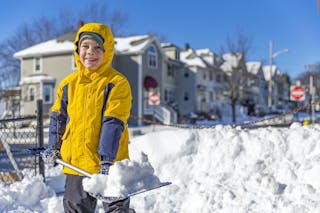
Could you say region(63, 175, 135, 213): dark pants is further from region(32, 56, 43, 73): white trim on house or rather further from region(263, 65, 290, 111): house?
region(263, 65, 290, 111): house

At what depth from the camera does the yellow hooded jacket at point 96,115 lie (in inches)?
107

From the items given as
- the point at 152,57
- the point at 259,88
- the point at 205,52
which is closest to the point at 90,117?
the point at 152,57

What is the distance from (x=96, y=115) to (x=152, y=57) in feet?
96.2

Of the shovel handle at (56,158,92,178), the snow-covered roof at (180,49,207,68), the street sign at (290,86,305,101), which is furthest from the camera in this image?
the snow-covered roof at (180,49,207,68)

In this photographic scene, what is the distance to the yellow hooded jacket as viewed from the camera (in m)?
2.71

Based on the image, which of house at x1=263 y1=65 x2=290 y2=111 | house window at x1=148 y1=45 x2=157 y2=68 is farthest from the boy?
house at x1=263 y1=65 x2=290 y2=111

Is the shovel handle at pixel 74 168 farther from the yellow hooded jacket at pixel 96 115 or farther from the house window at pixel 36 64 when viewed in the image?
the house window at pixel 36 64

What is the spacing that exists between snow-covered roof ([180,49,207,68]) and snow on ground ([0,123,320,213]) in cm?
3802

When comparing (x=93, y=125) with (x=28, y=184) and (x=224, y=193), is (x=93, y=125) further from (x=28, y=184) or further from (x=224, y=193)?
(x=28, y=184)

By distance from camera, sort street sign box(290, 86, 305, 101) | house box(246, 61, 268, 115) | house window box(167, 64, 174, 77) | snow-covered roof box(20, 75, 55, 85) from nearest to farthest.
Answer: street sign box(290, 86, 305, 101) → snow-covered roof box(20, 75, 55, 85) → house window box(167, 64, 174, 77) → house box(246, 61, 268, 115)

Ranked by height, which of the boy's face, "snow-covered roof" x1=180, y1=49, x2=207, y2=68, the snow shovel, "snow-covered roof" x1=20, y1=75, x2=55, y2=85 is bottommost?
→ the snow shovel

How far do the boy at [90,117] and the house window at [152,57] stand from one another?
2850 centimetres

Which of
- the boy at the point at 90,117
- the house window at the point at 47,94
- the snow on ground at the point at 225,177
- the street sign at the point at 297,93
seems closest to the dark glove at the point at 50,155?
the boy at the point at 90,117

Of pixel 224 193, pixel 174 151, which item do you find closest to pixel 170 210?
pixel 224 193
